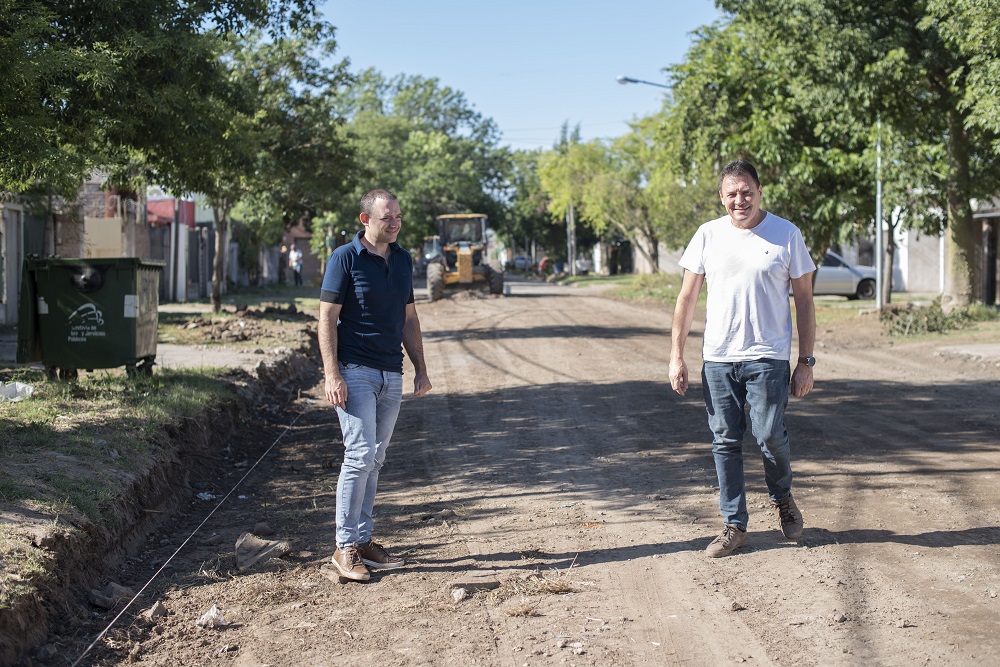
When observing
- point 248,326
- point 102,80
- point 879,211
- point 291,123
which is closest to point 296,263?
point 291,123

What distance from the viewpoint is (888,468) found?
24.8 ft

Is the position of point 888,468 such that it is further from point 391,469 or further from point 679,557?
point 391,469

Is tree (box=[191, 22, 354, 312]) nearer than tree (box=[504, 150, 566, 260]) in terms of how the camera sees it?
Yes

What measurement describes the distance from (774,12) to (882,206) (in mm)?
4461

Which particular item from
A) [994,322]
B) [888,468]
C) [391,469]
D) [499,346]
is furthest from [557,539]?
[994,322]

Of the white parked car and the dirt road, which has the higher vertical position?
the white parked car

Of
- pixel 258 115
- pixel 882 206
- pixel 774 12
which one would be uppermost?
pixel 774 12

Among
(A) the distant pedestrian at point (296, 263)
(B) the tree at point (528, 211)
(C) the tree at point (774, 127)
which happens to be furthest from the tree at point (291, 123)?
(B) the tree at point (528, 211)

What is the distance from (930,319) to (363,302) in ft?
54.0

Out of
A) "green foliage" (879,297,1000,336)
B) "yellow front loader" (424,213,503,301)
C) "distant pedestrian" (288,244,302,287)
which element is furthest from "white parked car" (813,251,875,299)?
"distant pedestrian" (288,244,302,287)

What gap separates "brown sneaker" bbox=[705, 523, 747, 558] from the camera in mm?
5461

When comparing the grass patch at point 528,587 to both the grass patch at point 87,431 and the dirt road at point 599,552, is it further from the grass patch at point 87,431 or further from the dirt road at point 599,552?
the grass patch at point 87,431

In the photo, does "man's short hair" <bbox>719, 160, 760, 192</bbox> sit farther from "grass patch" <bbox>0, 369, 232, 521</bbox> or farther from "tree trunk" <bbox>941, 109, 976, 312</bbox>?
"tree trunk" <bbox>941, 109, 976, 312</bbox>

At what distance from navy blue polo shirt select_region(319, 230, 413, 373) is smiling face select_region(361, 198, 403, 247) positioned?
8cm
